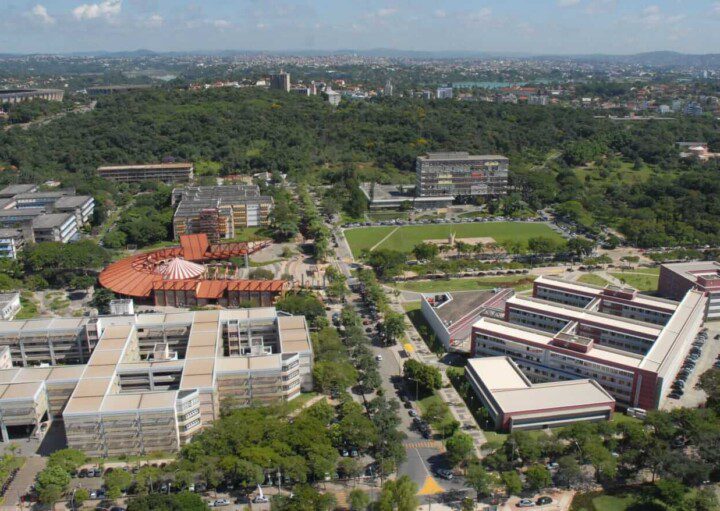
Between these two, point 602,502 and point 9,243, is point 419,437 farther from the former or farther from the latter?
point 9,243

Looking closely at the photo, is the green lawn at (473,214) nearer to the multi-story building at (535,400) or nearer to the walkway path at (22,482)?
the multi-story building at (535,400)

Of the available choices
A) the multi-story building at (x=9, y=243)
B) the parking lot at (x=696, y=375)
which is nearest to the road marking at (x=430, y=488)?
the parking lot at (x=696, y=375)

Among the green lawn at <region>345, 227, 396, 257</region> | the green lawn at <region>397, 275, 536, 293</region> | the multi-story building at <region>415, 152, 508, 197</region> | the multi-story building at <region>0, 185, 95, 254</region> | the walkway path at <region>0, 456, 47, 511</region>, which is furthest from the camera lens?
the multi-story building at <region>415, 152, 508, 197</region>

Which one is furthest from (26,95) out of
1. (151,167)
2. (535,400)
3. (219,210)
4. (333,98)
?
(535,400)

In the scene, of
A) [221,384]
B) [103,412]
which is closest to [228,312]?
[221,384]

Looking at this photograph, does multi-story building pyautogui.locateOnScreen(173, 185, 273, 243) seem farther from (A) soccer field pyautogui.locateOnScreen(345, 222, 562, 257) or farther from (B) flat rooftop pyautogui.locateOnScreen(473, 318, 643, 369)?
(B) flat rooftop pyautogui.locateOnScreen(473, 318, 643, 369)

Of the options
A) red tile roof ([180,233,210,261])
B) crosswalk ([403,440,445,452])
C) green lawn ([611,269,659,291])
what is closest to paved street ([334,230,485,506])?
crosswalk ([403,440,445,452])

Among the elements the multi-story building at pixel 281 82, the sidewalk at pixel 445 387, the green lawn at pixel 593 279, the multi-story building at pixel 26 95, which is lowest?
the sidewalk at pixel 445 387
